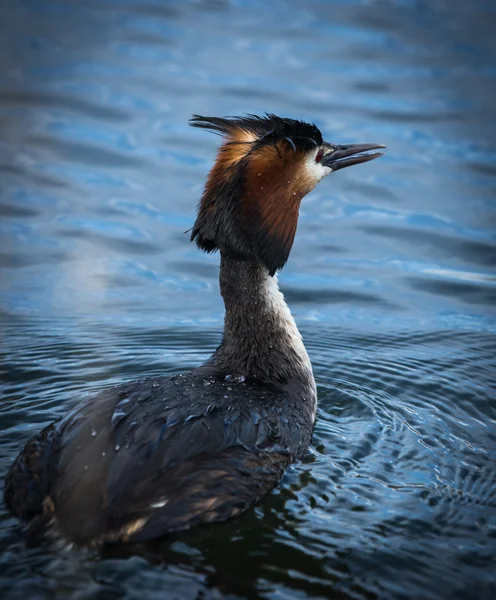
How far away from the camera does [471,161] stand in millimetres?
11102

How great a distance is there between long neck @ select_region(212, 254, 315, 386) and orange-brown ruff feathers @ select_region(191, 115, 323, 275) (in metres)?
0.12

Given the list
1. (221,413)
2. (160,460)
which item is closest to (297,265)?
(221,413)

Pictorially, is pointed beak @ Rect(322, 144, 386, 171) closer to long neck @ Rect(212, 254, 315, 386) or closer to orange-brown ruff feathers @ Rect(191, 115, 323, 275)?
orange-brown ruff feathers @ Rect(191, 115, 323, 275)

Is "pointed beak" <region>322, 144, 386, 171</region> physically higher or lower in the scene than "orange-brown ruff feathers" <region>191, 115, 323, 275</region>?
higher

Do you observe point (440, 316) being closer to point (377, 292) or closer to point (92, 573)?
point (377, 292)

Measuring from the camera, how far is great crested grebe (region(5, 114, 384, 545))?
157 inches

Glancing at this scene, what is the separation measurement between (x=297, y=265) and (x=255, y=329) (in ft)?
11.9

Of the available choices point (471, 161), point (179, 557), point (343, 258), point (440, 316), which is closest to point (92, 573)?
point (179, 557)

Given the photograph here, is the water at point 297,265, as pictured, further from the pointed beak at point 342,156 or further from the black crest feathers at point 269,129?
the black crest feathers at point 269,129

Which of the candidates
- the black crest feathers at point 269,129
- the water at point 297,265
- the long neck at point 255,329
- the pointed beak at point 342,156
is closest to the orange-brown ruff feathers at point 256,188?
the black crest feathers at point 269,129

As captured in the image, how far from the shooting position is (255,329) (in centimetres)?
536

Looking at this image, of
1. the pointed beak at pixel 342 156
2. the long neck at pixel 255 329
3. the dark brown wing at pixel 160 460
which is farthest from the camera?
the pointed beak at pixel 342 156

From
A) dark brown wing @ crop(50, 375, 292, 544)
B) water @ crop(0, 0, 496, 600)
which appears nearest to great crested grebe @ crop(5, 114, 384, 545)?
dark brown wing @ crop(50, 375, 292, 544)

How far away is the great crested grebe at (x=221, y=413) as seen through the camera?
3.99 metres
